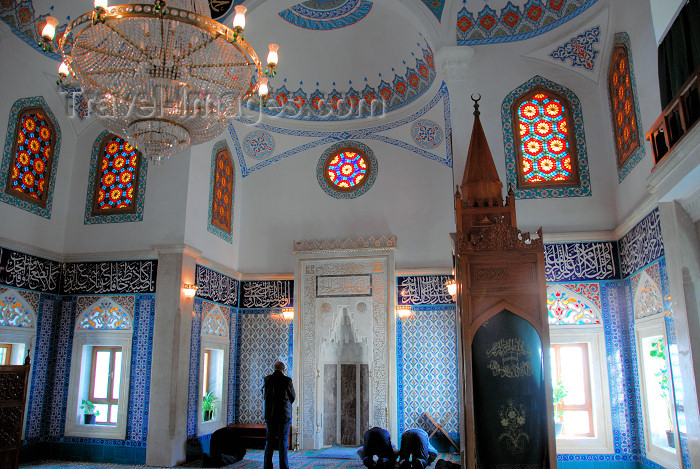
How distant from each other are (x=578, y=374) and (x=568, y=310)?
66 centimetres

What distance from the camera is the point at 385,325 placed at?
23.6ft

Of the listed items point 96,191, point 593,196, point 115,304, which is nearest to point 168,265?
Result: point 115,304

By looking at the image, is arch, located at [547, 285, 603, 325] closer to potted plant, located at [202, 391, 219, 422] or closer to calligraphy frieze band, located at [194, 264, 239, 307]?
→ calligraphy frieze band, located at [194, 264, 239, 307]

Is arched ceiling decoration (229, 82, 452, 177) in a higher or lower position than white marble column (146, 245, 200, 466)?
higher

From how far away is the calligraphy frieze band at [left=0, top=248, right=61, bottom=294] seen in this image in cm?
580

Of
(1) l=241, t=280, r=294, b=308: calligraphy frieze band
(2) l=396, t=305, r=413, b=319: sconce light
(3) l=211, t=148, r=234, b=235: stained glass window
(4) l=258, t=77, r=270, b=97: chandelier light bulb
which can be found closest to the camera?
(4) l=258, t=77, r=270, b=97: chandelier light bulb

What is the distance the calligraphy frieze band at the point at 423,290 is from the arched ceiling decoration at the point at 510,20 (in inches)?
118

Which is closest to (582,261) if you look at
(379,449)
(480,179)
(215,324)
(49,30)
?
(480,179)

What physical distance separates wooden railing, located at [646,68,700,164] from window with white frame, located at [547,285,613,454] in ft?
7.42

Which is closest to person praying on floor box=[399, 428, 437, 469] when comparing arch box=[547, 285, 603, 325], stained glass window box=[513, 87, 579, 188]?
arch box=[547, 285, 603, 325]

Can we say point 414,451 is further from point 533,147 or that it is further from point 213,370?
point 533,147

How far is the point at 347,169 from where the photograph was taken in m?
7.99

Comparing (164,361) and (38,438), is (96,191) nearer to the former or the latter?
(164,361)

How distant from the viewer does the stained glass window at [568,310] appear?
561 cm
